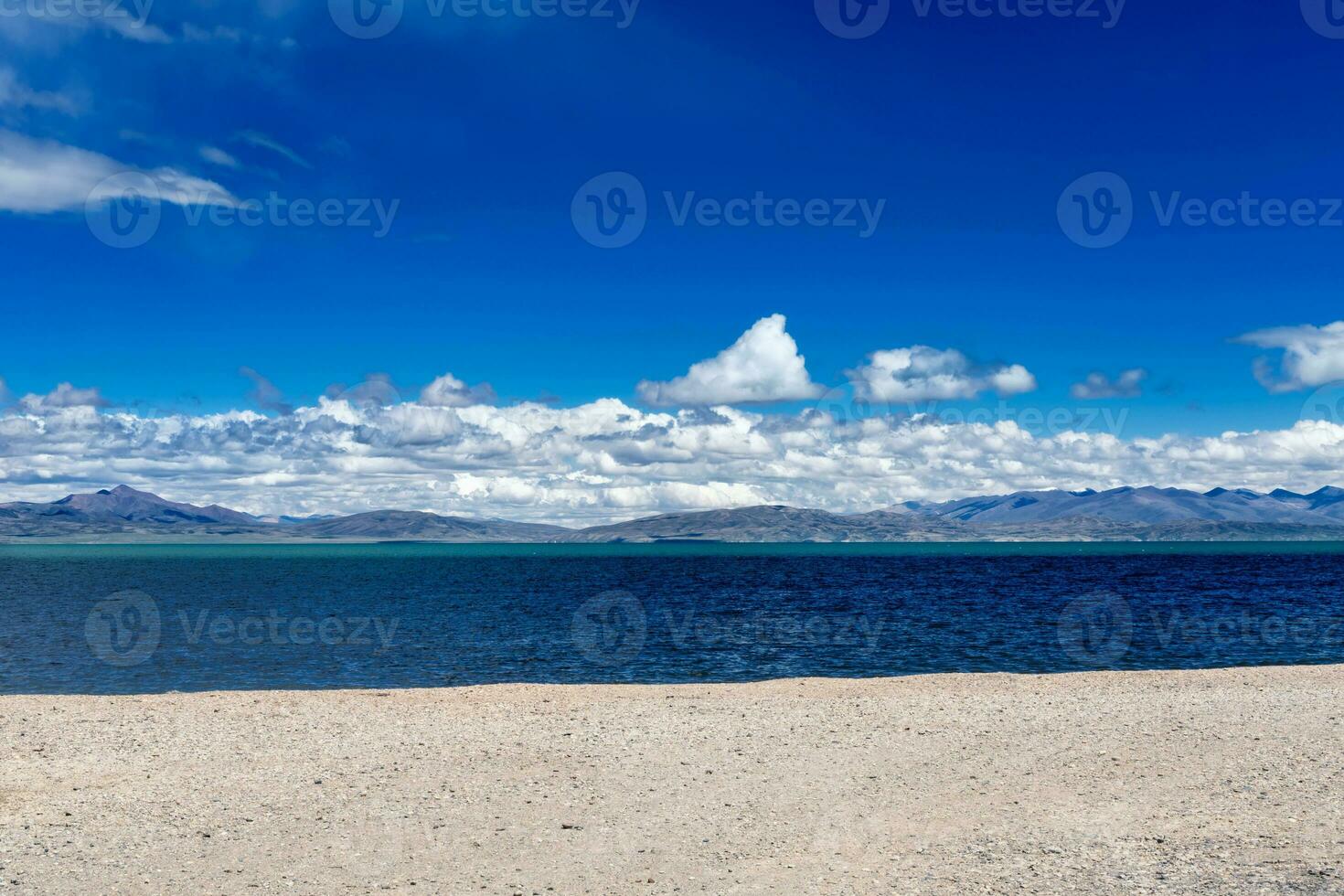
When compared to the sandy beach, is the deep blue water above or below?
below

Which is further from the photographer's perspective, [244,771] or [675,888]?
[244,771]

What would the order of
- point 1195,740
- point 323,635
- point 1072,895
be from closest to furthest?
1. point 1072,895
2. point 1195,740
3. point 323,635

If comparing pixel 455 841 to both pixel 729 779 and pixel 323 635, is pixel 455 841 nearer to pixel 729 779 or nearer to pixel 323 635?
pixel 729 779

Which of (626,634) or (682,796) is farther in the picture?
(626,634)

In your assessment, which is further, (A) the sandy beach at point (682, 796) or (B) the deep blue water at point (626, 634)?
(B) the deep blue water at point (626, 634)

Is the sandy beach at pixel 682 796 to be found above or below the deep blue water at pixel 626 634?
above

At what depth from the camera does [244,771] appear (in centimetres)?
1781

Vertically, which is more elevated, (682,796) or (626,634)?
(682,796)

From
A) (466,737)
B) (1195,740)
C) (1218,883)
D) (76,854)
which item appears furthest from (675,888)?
(1195,740)

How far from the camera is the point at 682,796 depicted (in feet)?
52.0

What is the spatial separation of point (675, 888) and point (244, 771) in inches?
399

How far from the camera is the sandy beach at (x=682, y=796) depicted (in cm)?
1223

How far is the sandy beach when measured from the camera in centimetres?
1223

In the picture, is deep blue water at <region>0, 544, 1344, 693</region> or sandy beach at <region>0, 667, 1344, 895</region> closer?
sandy beach at <region>0, 667, 1344, 895</region>
